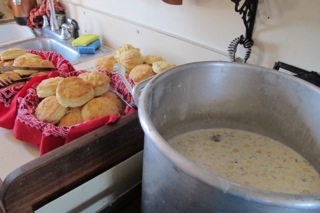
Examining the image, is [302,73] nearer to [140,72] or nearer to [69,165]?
[140,72]

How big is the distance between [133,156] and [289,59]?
50cm

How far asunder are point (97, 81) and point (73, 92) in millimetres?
86

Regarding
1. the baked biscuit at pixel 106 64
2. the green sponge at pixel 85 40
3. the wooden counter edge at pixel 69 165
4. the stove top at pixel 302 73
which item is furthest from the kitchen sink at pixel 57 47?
the stove top at pixel 302 73

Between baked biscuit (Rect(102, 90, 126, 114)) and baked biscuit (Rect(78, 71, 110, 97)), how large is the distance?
0.01 metres

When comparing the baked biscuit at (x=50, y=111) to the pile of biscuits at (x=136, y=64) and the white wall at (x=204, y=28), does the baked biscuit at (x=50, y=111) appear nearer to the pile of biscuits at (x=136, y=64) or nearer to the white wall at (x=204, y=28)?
the pile of biscuits at (x=136, y=64)

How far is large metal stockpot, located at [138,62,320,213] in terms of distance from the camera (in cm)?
34

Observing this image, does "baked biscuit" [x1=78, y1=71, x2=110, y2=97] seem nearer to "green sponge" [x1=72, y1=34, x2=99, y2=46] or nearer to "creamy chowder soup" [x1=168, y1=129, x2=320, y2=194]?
"creamy chowder soup" [x1=168, y1=129, x2=320, y2=194]

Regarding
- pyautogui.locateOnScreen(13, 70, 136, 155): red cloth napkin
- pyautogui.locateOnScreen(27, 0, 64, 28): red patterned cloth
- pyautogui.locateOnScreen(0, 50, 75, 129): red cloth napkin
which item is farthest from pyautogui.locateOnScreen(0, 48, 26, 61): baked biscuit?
pyautogui.locateOnScreen(27, 0, 64, 28): red patterned cloth

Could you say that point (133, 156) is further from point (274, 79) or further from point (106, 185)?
point (274, 79)

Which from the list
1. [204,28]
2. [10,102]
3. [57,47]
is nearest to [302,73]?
[204,28]

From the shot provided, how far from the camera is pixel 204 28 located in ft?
2.98

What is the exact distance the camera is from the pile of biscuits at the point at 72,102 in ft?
2.14

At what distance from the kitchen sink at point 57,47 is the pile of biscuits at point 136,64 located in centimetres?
27

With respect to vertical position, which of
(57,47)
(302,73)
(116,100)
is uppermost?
(302,73)
